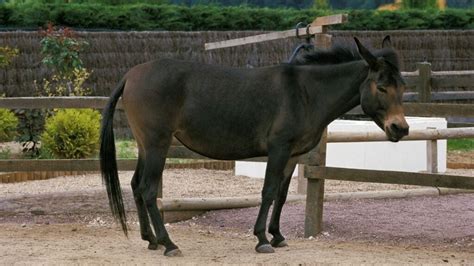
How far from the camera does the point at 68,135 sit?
47.8 ft

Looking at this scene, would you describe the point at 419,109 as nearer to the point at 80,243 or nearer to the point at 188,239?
the point at 188,239

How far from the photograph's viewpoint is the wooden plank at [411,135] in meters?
10.3

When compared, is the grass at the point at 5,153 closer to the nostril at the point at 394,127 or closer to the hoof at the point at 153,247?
the hoof at the point at 153,247

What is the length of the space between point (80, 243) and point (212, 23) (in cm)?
1419

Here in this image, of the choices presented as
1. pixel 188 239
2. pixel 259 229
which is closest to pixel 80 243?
pixel 188 239

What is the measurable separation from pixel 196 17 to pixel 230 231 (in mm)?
13335

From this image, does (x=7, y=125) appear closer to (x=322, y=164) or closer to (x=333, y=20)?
(x=333, y=20)

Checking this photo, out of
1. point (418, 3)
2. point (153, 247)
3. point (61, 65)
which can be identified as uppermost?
point (418, 3)

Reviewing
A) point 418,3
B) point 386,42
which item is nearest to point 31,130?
point 386,42

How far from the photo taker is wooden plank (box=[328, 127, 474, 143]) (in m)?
10.3

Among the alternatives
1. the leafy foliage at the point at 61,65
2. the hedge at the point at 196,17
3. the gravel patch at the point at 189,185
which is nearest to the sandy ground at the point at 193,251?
the gravel patch at the point at 189,185

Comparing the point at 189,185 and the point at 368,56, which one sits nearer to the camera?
the point at 368,56

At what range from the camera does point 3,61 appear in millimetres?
17672

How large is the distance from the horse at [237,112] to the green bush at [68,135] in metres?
6.14
